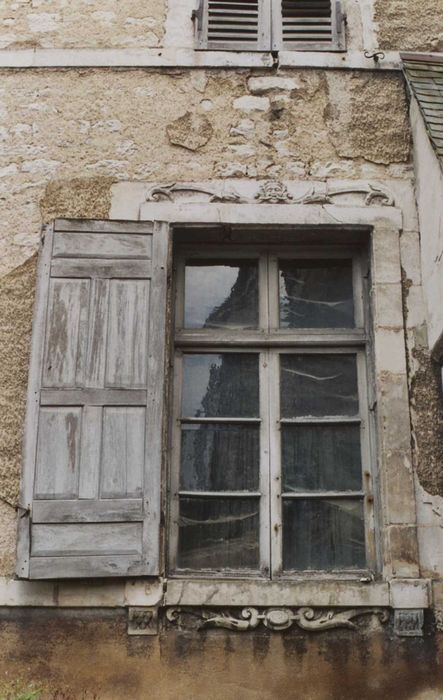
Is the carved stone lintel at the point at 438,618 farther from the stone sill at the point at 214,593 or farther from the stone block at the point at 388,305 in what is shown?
the stone block at the point at 388,305

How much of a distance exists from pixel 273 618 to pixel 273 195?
207 centimetres

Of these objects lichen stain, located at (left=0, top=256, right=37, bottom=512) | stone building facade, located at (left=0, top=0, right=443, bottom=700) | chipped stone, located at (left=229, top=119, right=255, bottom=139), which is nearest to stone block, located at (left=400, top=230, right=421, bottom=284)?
stone building facade, located at (left=0, top=0, right=443, bottom=700)

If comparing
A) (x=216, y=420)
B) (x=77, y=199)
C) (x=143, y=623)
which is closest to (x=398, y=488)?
(x=216, y=420)

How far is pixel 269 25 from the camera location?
4.80 m

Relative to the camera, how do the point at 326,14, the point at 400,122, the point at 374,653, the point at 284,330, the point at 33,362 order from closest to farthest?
1. the point at 374,653
2. the point at 33,362
3. the point at 284,330
4. the point at 400,122
5. the point at 326,14

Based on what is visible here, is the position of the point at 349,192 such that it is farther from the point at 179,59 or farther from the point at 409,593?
the point at 409,593

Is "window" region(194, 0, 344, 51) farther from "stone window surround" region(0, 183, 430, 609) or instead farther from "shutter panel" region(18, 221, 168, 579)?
"shutter panel" region(18, 221, 168, 579)

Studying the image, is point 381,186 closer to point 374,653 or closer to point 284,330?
point 284,330

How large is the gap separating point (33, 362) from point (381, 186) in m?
1.98

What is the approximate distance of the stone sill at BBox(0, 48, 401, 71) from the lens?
460 cm

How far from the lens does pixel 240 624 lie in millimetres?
3580

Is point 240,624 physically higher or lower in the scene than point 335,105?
lower

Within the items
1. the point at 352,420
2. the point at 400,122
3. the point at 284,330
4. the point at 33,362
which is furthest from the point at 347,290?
the point at 33,362

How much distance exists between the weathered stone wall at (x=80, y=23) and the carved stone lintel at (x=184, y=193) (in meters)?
0.93
